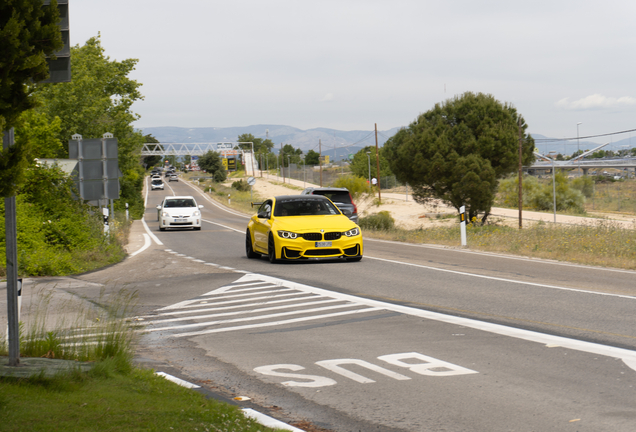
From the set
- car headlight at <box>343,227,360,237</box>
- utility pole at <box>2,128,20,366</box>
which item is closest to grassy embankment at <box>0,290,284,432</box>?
utility pole at <box>2,128,20,366</box>

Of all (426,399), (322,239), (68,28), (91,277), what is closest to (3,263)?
(91,277)

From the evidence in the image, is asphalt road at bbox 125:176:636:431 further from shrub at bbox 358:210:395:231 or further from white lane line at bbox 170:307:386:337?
shrub at bbox 358:210:395:231

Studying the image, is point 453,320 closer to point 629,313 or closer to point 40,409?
point 629,313

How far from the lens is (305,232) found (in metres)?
14.8

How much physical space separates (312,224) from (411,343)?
810cm

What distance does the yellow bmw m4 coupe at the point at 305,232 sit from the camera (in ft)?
48.5

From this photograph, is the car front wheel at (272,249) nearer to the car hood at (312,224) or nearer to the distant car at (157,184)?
the car hood at (312,224)

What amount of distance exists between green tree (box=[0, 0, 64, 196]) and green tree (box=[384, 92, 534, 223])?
100 ft

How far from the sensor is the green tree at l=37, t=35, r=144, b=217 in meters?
38.4

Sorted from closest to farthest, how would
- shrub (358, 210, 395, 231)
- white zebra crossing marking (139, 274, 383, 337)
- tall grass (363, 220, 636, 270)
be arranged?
white zebra crossing marking (139, 274, 383, 337) < tall grass (363, 220, 636, 270) < shrub (358, 210, 395, 231)

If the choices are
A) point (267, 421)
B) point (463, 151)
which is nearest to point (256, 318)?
point (267, 421)

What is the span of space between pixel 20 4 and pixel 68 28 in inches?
41.4

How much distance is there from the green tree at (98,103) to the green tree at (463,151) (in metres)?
17.8

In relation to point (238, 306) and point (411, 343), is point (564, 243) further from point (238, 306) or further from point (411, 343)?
point (411, 343)
